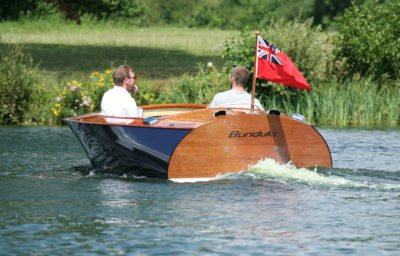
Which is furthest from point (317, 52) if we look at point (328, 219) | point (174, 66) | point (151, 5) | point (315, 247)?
point (151, 5)

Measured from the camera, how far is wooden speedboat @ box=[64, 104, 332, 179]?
10.3 metres

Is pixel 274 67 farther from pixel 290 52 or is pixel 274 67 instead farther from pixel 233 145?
pixel 290 52

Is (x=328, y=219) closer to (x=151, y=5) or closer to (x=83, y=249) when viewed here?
(x=83, y=249)

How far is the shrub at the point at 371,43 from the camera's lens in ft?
64.6

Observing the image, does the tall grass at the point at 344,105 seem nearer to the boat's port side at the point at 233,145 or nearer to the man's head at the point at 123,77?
the boat's port side at the point at 233,145

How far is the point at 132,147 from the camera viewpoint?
34.7 feet

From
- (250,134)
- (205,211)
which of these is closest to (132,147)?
(250,134)

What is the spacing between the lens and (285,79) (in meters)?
10.8

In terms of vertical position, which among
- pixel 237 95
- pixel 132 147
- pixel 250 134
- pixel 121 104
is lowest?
pixel 132 147

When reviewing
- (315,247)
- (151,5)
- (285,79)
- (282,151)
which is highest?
(151,5)

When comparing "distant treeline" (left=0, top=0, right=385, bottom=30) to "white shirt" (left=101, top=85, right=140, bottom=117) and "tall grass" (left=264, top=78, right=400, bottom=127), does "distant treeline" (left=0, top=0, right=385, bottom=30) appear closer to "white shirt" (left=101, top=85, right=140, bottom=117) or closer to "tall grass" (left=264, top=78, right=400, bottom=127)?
"tall grass" (left=264, top=78, right=400, bottom=127)

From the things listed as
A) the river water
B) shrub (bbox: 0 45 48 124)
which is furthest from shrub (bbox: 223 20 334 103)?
the river water

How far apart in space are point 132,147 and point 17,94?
28.0 ft

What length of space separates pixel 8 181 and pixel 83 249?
3.93 metres
